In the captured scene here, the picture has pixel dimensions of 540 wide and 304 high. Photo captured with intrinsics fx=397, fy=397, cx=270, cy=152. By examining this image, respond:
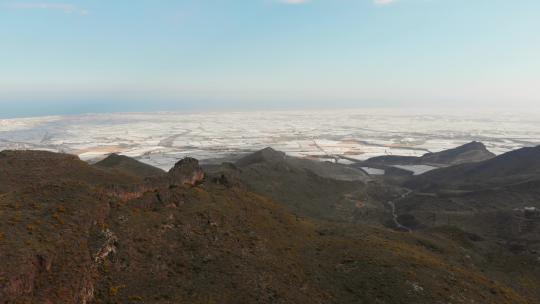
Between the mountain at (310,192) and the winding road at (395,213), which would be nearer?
the winding road at (395,213)

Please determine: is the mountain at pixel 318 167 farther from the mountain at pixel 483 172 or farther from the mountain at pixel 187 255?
the mountain at pixel 187 255

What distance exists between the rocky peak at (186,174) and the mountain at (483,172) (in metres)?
59.7

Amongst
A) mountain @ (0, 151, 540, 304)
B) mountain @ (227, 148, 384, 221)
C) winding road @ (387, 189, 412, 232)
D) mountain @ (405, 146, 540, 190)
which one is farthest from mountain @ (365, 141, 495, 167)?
mountain @ (0, 151, 540, 304)

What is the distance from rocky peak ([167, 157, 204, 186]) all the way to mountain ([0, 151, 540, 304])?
360 millimetres

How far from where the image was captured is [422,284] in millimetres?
26234

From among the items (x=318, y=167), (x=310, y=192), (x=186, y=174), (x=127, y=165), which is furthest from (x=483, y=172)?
(x=186, y=174)

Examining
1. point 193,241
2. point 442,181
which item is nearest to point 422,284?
point 193,241

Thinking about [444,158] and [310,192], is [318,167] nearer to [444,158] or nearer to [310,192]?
[310,192]

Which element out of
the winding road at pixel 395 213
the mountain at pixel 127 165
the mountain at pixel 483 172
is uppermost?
the mountain at pixel 127 165

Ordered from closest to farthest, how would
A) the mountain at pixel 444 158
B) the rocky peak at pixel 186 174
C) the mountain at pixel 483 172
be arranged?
the rocky peak at pixel 186 174 < the mountain at pixel 483 172 < the mountain at pixel 444 158

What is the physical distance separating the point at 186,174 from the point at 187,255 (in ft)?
51.4

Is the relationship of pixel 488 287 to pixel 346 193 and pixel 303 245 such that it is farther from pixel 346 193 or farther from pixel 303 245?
pixel 346 193

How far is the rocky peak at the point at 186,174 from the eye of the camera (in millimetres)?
36656

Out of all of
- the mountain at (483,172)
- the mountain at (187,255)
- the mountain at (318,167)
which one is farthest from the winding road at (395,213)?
the mountain at (187,255)
